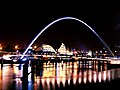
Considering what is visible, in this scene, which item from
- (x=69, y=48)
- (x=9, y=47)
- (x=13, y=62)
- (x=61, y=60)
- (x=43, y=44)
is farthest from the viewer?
(x=69, y=48)

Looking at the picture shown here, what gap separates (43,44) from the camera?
508 ft

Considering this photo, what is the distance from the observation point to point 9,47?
141875 mm

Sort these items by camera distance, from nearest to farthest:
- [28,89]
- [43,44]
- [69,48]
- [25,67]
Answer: [28,89], [25,67], [43,44], [69,48]

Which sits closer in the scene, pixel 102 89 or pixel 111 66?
pixel 102 89

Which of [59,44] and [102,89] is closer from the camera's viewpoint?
[102,89]

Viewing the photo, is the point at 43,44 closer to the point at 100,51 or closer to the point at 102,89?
the point at 100,51

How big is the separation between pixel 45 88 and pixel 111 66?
53147mm

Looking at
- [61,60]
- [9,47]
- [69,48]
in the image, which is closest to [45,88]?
[61,60]

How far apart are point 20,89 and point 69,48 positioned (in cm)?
14723

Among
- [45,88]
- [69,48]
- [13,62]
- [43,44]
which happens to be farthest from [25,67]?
[69,48]

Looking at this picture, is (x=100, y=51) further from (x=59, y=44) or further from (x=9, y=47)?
(x=9, y=47)

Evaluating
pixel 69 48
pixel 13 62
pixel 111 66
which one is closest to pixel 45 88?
pixel 111 66

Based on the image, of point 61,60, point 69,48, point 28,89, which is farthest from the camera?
point 69,48

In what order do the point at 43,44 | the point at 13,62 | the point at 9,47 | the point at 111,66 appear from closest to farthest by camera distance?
the point at 111,66
the point at 13,62
the point at 9,47
the point at 43,44
